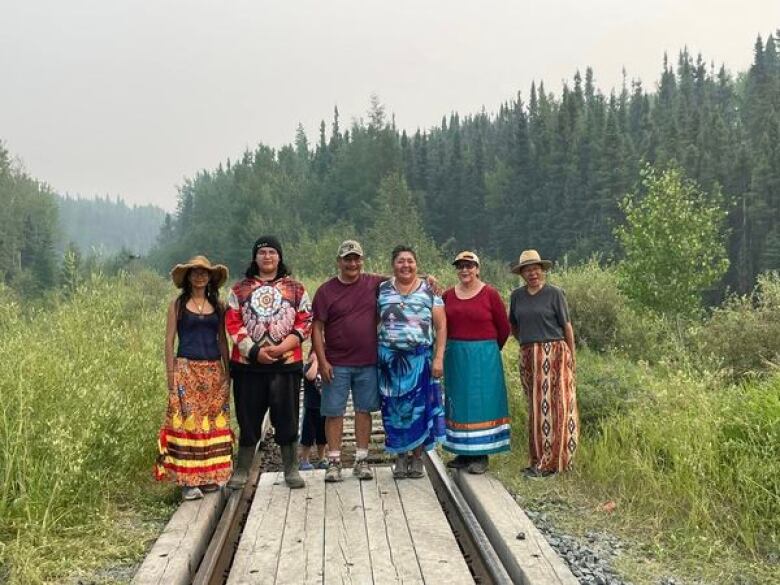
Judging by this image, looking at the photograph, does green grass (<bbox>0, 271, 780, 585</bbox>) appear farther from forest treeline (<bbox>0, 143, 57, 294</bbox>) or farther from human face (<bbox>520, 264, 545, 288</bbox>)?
forest treeline (<bbox>0, 143, 57, 294</bbox>)

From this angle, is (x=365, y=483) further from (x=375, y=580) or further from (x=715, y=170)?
(x=715, y=170)

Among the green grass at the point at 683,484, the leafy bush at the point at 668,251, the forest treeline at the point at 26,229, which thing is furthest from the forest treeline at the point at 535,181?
the green grass at the point at 683,484

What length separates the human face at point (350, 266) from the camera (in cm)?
475

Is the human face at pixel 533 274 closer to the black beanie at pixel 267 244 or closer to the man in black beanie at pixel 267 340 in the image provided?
the man in black beanie at pixel 267 340

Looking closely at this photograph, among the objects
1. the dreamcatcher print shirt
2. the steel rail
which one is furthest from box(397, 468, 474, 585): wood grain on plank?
the dreamcatcher print shirt

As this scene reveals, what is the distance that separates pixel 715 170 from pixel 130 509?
192 feet

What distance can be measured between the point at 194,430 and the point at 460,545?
1863 mm

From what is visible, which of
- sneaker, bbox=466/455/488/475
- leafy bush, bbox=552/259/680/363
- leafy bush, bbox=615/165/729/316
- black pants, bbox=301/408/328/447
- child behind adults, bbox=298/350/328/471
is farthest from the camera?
leafy bush, bbox=615/165/729/316

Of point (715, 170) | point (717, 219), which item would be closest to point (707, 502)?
point (717, 219)

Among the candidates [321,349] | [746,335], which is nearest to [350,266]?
[321,349]

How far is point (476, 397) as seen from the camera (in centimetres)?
506

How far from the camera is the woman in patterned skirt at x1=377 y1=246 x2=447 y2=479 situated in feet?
15.6

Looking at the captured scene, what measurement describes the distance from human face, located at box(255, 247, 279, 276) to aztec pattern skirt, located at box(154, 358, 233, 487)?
2.39ft

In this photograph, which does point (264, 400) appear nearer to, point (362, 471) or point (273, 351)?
point (273, 351)
